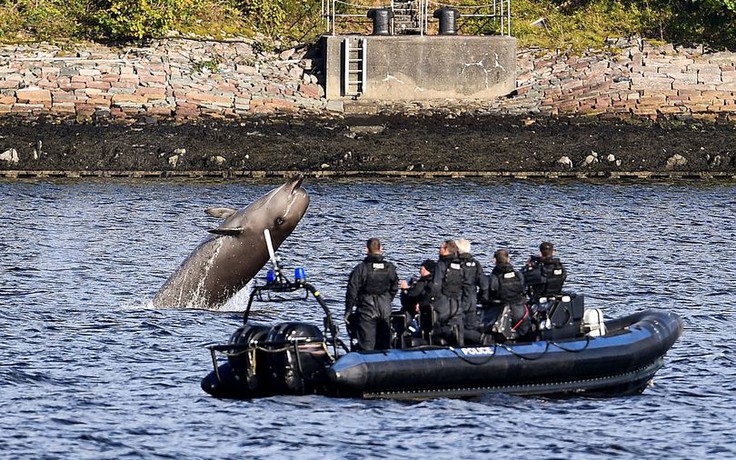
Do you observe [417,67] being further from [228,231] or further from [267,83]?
[228,231]

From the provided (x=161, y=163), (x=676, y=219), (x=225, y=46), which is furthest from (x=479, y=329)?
(x=225, y=46)

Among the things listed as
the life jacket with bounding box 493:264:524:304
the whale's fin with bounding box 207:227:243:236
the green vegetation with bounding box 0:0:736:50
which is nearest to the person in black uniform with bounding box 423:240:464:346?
the life jacket with bounding box 493:264:524:304

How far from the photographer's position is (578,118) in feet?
162

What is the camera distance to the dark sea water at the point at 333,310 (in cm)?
1961

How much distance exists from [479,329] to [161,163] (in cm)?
2644

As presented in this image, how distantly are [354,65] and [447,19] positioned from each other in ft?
11.9

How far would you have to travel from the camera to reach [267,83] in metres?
49.9

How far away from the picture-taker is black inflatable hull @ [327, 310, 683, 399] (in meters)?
20.2

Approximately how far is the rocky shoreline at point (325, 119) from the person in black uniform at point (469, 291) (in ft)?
83.0

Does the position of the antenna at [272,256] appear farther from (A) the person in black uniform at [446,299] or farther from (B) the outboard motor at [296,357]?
(A) the person in black uniform at [446,299]

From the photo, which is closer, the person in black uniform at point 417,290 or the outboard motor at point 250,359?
the outboard motor at point 250,359

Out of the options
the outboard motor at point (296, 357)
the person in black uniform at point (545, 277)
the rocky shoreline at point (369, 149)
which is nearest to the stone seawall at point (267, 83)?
the rocky shoreline at point (369, 149)

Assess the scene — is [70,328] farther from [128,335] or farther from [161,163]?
[161,163]

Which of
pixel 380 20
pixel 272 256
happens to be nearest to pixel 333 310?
pixel 272 256
